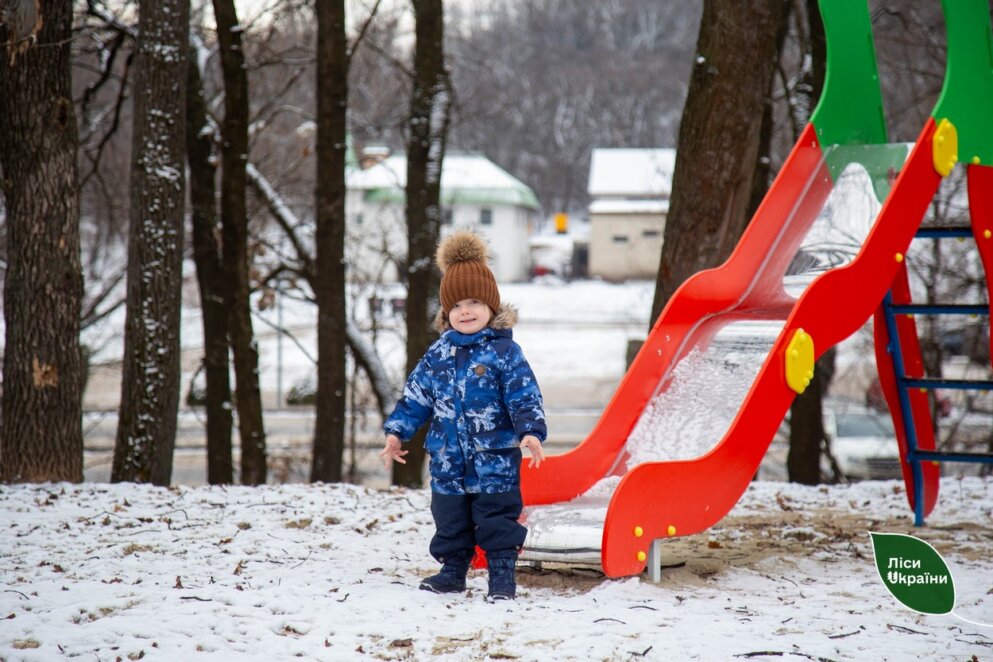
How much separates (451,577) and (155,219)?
3781 mm

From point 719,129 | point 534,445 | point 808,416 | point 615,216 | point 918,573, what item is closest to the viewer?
point 918,573

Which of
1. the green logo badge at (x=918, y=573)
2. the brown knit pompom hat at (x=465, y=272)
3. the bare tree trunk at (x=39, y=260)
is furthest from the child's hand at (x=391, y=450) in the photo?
the bare tree trunk at (x=39, y=260)

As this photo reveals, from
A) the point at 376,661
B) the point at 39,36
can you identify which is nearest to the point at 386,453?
the point at 376,661

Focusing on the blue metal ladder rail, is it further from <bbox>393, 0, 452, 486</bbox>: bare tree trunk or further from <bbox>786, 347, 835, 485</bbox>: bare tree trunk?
<bbox>393, 0, 452, 486</bbox>: bare tree trunk

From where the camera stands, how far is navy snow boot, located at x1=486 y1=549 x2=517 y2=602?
4.14 m

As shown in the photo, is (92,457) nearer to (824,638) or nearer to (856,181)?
(856,181)

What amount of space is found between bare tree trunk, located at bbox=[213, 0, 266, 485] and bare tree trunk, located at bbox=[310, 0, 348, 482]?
2.47 ft

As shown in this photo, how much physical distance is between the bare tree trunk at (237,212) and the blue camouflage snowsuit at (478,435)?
18.2 ft

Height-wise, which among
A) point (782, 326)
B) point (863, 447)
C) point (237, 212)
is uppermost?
point (237, 212)

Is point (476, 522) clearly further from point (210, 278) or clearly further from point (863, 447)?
point (863, 447)

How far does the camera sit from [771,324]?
5.41m

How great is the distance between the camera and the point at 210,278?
10.3 metres

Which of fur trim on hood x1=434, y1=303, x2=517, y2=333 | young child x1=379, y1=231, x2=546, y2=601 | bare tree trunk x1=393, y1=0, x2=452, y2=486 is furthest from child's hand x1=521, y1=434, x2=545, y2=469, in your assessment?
bare tree trunk x1=393, y1=0, x2=452, y2=486

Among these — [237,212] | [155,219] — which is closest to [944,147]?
[155,219]
